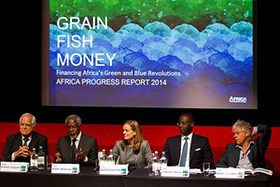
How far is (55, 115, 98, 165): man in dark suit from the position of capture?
18.3 ft

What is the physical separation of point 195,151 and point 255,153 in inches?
27.6

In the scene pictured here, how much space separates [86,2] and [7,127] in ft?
5.63

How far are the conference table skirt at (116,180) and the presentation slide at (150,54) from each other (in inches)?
80.6

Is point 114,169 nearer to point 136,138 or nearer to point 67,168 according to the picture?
point 67,168

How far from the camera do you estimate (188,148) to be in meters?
5.66

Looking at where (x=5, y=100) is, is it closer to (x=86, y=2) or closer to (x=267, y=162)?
(x=86, y=2)

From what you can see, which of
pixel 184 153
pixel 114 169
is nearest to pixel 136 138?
pixel 184 153

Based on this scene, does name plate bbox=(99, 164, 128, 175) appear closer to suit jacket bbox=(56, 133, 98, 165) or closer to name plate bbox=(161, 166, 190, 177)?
name plate bbox=(161, 166, 190, 177)

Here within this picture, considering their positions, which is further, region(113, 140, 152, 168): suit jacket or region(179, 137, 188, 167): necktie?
region(179, 137, 188, 167): necktie

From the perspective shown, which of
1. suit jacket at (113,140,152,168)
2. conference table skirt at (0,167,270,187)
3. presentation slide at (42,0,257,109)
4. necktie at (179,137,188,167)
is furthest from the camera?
presentation slide at (42,0,257,109)

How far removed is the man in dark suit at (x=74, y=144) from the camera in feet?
18.3

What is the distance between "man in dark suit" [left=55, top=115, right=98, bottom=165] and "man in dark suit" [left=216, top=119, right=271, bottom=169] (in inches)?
48.4

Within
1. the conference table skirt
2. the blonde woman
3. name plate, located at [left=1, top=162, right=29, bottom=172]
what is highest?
the blonde woman

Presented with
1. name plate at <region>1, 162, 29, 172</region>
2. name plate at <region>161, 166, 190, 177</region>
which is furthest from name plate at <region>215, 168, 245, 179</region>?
name plate at <region>1, 162, 29, 172</region>
